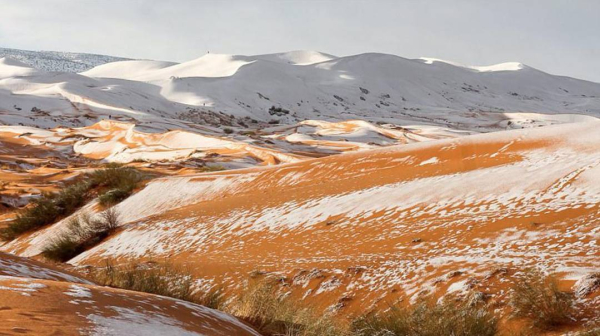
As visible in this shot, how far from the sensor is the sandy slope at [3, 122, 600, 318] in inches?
233

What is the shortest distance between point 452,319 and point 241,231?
5548 millimetres

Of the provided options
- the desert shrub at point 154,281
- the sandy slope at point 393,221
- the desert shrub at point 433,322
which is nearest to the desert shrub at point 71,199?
the sandy slope at point 393,221

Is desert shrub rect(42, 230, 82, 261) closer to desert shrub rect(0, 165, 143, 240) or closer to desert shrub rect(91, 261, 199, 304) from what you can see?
desert shrub rect(0, 165, 143, 240)

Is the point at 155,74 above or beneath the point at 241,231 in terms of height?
above

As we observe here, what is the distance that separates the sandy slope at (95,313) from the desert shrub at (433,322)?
3.01ft

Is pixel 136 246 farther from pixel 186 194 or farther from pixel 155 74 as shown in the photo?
pixel 155 74

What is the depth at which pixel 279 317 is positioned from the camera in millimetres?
4848

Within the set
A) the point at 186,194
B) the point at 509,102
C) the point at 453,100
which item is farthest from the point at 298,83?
the point at 186,194

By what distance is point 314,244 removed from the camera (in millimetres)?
7988

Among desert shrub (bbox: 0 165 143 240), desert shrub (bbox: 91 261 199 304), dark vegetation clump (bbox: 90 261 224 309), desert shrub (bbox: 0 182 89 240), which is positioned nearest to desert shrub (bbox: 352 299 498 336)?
dark vegetation clump (bbox: 90 261 224 309)

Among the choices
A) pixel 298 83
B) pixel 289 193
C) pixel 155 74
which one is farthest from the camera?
pixel 155 74

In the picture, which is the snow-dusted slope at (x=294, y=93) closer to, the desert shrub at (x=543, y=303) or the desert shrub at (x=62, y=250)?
the desert shrub at (x=62, y=250)

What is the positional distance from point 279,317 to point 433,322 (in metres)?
1.27

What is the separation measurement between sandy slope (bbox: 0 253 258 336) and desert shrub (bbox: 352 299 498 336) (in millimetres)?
919
